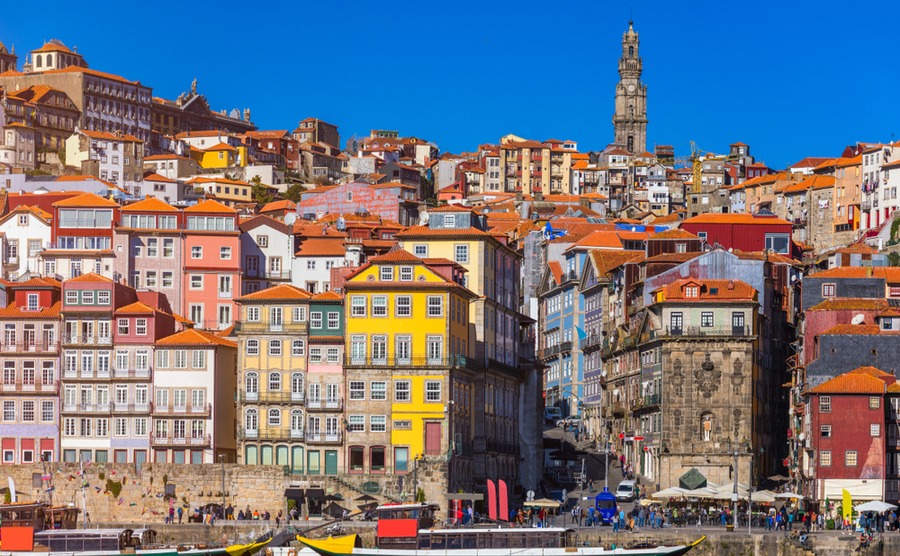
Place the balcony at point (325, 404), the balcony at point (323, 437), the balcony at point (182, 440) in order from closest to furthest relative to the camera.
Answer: the balcony at point (323, 437), the balcony at point (325, 404), the balcony at point (182, 440)

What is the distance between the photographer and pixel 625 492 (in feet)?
331

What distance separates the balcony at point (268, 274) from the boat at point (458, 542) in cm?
4401

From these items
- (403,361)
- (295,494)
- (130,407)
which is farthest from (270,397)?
(130,407)

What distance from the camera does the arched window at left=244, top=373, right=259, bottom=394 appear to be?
100188 millimetres

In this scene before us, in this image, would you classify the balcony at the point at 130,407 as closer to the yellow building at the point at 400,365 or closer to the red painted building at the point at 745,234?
the yellow building at the point at 400,365

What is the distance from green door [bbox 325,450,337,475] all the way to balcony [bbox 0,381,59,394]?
14.9 meters

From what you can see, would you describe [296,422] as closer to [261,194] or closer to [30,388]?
[30,388]

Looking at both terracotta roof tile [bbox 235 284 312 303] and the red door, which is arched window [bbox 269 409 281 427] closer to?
terracotta roof tile [bbox 235 284 312 303]

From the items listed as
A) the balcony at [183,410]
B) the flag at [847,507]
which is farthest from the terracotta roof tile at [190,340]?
the flag at [847,507]

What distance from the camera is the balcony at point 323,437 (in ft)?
324

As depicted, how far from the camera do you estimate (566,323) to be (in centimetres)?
13588

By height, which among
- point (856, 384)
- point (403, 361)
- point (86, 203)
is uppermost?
point (86, 203)

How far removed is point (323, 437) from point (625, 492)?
1489 centimetres

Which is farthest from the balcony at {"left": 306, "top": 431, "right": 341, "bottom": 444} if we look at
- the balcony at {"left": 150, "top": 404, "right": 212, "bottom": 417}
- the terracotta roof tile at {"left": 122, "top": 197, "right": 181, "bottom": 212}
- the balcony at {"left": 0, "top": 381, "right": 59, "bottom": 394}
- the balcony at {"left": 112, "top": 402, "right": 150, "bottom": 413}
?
the terracotta roof tile at {"left": 122, "top": 197, "right": 181, "bottom": 212}
